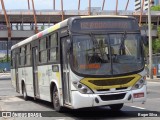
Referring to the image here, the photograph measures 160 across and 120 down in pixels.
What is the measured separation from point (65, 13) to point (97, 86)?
74.3m

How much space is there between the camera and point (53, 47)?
13.1m

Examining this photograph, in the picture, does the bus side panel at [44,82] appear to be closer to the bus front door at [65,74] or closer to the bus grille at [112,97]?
the bus front door at [65,74]

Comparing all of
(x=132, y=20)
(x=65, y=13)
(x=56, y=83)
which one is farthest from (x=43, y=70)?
(x=65, y=13)

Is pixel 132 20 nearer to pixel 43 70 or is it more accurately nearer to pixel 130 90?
pixel 130 90

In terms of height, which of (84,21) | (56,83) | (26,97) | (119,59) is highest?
(84,21)

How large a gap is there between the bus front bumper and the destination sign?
1805 millimetres

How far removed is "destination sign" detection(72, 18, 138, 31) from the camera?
11.4 meters

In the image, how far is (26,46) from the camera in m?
17.6

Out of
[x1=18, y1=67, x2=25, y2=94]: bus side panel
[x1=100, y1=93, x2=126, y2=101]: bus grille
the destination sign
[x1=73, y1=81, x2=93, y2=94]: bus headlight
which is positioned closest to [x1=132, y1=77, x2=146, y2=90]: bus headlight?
[x1=100, y1=93, x2=126, y2=101]: bus grille

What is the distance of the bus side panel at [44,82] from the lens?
46.1 feet

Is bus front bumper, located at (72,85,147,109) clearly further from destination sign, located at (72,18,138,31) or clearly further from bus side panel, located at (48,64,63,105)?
destination sign, located at (72,18,138,31)

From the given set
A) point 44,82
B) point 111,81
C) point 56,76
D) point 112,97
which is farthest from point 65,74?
point 44,82

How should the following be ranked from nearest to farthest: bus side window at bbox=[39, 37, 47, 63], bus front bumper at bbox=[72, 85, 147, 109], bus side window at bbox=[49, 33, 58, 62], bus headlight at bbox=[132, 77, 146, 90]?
1. bus front bumper at bbox=[72, 85, 147, 109]
2. bus headlight at bbox=[132, 77, 146, 90]
3. bus side window at bbox=[49, 33, 58, 62]
4. bus side window at bbox=[39, 37, 47, 63]

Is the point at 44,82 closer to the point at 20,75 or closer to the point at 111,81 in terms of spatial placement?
the point at 111,81
